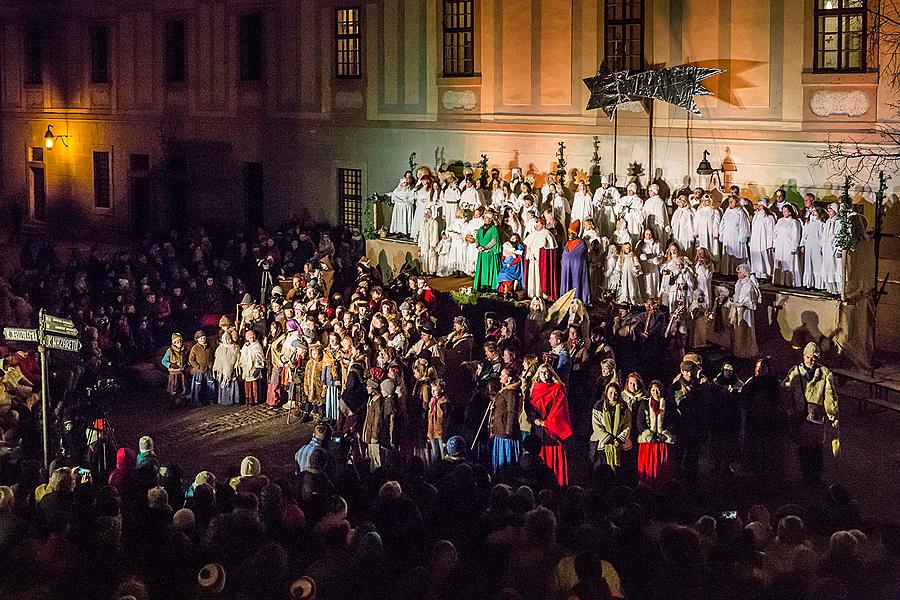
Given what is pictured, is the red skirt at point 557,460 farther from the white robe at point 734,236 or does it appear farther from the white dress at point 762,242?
the white robe at point 734,236

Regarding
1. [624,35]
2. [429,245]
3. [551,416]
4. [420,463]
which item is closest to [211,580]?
[420,463]

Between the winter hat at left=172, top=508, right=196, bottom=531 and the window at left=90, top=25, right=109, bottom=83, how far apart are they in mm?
30174

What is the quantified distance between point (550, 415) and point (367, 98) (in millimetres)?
17967

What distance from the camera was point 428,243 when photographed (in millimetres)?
25781

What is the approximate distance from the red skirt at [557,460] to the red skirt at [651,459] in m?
1.00

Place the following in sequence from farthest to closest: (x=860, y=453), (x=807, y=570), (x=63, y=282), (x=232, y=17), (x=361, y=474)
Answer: (x=232, y=17) < (x=63, y=282) < (x=860, y=453) < (x=361, y=474) < (x=807, y=570)

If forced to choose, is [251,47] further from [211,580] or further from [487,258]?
Result: [211,580]

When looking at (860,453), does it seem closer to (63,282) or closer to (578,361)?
(578,361)

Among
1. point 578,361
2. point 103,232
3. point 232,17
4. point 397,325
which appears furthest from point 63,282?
point 103,232

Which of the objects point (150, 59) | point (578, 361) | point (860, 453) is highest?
point (150, 59)

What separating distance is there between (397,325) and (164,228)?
20339mm

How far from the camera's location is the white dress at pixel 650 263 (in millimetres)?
21875

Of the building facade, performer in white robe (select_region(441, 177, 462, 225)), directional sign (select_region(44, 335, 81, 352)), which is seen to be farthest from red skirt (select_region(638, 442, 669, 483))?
performer in white robe (select_region(441, 177, 462, 225))

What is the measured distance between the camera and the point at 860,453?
1694 centimetres
